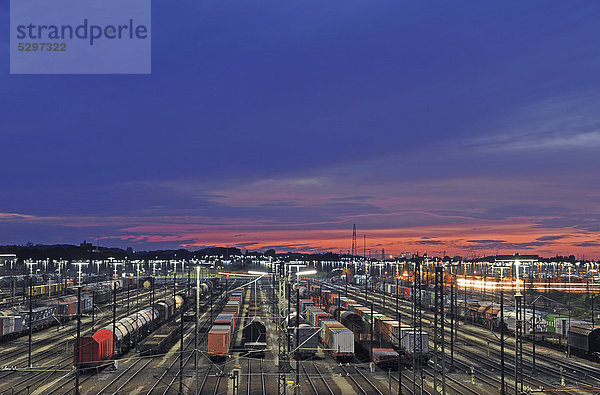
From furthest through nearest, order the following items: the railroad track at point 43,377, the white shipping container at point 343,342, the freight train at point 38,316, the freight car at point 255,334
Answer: the freight train at point 38,316
the freight car at point 255,334
the white shipping container at point 343,342
the railroad track at point 43,377

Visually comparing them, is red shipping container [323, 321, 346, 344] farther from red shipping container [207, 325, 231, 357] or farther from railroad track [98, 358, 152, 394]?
railroad track [98, 358, 152, 394]

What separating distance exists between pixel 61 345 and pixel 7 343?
27.4 feet

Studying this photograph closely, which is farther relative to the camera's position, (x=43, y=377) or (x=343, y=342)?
(x=343, y=342)

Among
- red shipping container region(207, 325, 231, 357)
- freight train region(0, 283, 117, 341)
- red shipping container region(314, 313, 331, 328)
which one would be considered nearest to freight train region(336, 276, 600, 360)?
red shipping container region(314, 313, 331, 328)

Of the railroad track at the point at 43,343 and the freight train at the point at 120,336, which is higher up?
the freight train at the point at 120,336

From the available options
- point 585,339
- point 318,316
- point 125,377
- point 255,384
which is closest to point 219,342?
→ point 255,384

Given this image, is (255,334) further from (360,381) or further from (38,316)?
(38,316)

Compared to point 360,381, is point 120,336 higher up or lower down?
higher up

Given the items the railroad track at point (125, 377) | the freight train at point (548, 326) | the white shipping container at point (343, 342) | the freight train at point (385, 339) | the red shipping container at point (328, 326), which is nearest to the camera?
the railroad track at point (125, 377)

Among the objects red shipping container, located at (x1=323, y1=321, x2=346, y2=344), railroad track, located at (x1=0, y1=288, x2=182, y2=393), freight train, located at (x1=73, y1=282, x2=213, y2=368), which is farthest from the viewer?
red shipping container, located at (x1=323, y1=321, x2=346, y2=344)

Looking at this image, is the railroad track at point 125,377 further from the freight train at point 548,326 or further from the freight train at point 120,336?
the freight train at point 548,326

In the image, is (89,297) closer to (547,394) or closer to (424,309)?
(424,309)

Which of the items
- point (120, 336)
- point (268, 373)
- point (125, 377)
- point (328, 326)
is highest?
point (328, 326)

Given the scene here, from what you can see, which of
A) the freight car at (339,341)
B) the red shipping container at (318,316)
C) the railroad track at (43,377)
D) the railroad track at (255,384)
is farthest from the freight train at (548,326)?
the railroad track at (43,377)
